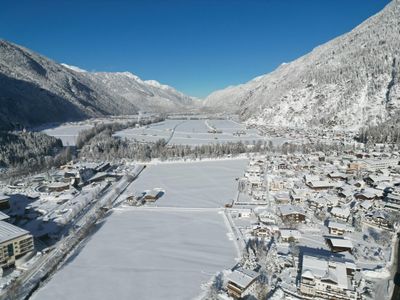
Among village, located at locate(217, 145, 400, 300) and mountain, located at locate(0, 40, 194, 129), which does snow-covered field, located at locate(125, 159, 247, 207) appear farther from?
Result: mountain, located at locate(0, 40, 194, 129)

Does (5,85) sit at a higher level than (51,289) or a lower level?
higher

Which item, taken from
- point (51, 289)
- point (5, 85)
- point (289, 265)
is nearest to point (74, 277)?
point (51, 289)

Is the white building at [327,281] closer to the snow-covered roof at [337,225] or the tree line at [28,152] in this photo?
the snow-covered roof at [337,225]

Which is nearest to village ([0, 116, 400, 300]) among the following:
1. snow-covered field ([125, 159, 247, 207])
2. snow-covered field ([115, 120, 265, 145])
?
snow-covered field ([125, 159, 247, 207])

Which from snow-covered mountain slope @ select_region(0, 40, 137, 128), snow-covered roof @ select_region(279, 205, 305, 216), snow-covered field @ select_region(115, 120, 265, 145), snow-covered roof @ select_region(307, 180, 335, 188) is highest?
snow-covered mountain slope @ select_region(0, 40, 137, 128)

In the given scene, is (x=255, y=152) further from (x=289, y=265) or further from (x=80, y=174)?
(x=289, y=265)

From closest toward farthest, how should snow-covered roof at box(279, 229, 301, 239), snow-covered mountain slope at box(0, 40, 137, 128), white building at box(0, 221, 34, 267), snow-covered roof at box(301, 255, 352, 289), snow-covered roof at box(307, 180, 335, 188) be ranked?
1. snow-covered roof at box(301, 255, 352, 289)
2. white building at box(0, 221, 34, 267)
3. snow-covered roof at box(279, 229, 301, 239)
4. snow-covered roof at box(307, 180, 335, 188)
5. snow-covered mountain slope at box(0, 40, 137, 128)
